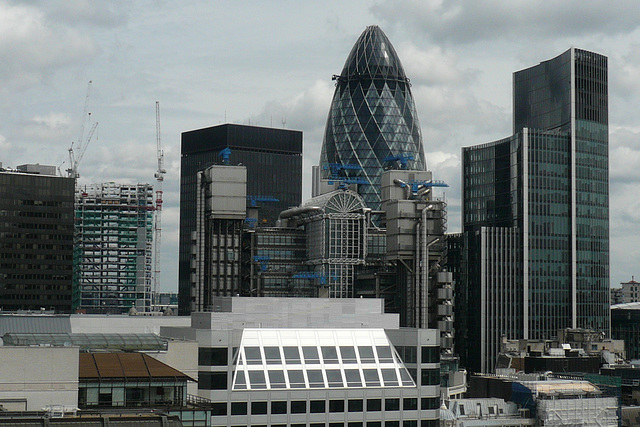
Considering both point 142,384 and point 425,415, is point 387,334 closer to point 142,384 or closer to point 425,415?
point 425,415

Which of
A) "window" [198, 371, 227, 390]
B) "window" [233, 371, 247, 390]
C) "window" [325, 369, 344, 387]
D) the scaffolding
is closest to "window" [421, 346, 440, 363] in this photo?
"window" [325, 369, 344, 387]

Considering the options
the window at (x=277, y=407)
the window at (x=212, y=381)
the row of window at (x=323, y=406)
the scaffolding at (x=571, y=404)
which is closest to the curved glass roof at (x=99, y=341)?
the window at (x=212, y=381)

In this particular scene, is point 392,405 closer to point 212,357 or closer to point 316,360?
point 316,360

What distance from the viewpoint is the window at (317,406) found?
115 m

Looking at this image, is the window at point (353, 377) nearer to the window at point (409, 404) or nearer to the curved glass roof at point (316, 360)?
the curved glass roof at point (316, 360)

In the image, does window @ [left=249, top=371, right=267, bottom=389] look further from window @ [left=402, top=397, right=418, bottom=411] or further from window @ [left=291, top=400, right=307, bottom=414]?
window @ [left=402, top=397, right=418, bottom=411]

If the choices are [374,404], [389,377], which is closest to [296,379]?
[374,404]

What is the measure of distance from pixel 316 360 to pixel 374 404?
25.2 feet

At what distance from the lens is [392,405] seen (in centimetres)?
11775

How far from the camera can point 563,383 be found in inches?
6147

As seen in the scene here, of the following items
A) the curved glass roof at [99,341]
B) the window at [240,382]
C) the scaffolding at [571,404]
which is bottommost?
the scaffolding at [571,404]

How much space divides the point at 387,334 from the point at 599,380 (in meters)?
60.0

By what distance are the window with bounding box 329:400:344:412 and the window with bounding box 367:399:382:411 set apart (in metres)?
3.01

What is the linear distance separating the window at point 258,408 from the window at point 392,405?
1338 cm
